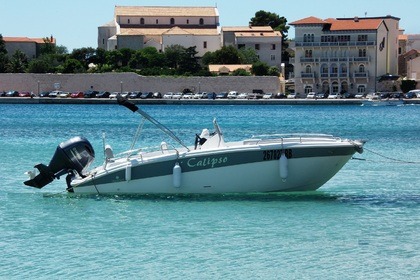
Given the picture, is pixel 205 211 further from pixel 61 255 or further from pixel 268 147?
pixel 61 255

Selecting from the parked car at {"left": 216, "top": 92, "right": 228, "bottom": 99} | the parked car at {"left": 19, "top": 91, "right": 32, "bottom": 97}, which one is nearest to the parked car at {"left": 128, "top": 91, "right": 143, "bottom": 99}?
the parked car at {"left": 216, "top": 92, "right": 228, "bottom": 99}

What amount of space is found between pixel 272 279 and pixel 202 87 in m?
96.2

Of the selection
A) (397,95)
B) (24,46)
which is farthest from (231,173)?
(24,46)

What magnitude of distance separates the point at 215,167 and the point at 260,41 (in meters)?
99.4

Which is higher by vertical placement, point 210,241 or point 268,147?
point 268,147

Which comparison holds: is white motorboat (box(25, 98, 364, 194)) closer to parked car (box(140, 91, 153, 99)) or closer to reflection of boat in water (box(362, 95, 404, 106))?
reflection of boat in water (box(362, 95, 404, 106))

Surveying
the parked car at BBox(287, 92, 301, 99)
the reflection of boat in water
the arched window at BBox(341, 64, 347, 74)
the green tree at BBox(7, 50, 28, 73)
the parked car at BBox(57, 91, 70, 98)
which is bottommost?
the reflection of boat in water

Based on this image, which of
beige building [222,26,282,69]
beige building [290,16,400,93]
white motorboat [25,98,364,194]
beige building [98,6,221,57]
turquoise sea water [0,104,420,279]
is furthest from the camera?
beige building [98,6,221,57]

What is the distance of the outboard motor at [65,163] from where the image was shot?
19906 mm

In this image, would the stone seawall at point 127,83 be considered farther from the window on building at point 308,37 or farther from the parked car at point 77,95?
the window on building at point 308,37

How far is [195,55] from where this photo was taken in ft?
392

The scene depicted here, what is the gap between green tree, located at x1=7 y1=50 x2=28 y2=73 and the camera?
381ft

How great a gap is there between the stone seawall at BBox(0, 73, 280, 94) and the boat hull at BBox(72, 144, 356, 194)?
87960 mm

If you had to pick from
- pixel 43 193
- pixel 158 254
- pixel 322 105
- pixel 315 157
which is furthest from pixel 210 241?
pixel 322 105
